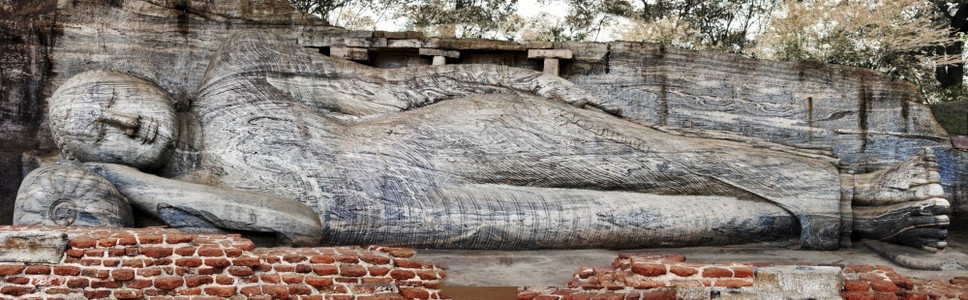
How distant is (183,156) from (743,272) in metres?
3.38

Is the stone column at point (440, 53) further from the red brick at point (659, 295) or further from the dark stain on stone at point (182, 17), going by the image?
the red brick at point (659, 295)

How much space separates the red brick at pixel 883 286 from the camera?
539cm

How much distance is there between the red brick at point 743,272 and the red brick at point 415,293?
5.16 feet

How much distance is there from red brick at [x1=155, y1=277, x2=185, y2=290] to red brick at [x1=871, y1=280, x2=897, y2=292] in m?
3.47

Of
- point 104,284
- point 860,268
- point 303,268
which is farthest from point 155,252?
point 860,268

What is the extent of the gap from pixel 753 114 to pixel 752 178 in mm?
1237

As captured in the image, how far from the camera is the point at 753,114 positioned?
24.1 ft

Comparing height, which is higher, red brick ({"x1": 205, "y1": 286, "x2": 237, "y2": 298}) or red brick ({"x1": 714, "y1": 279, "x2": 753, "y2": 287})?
red brick ({"x1": 714, "y1": 279, "x2": 753, "y2": 287})

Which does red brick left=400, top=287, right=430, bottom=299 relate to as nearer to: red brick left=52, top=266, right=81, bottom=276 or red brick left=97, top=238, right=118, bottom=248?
red brick left=97, top=238, right=118, bottom=248

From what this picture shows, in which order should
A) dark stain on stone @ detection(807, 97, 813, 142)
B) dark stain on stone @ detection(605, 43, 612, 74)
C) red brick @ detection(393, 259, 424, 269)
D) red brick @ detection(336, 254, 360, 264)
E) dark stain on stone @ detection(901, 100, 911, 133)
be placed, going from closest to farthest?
red brick @ detection(336, 254, 360, 264)
red brick @ detection(393, 259, 424, 269)
dark stain on stone @ detection(901, 100, 911, 133)
dark stain on stone @ detection(807, 97, 813, 142)
dark stain on stone @ detection(605, 43, 612, 74)

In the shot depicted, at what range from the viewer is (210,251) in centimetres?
550

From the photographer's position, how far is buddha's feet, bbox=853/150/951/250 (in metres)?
5.80

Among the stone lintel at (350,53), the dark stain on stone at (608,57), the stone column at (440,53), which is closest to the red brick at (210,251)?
the stone lintel at (350,53)

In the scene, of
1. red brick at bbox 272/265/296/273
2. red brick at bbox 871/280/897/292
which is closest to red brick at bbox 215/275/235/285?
red brick at bbox 272/265/296/273
